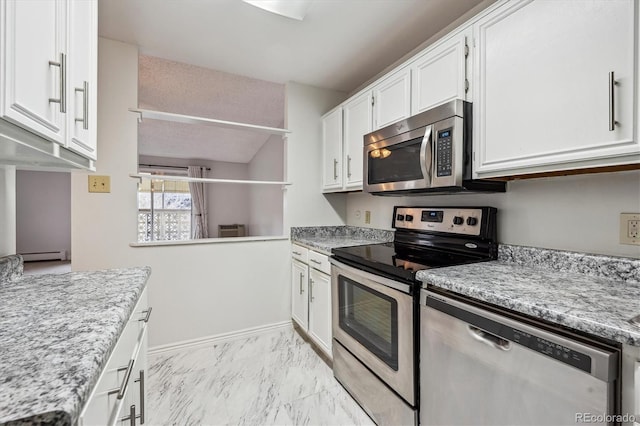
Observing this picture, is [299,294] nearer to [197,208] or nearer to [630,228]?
[630,228]

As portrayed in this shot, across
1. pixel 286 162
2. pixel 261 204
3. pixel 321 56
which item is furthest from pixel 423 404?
pixel 261 204

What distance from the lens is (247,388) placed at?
178 centimetres

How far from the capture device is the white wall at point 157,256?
2.00 m

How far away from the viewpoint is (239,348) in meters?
2.28

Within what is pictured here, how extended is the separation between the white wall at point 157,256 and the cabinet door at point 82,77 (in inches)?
46.0

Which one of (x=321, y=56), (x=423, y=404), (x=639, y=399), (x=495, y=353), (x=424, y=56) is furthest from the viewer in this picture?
(x=321, y=56)

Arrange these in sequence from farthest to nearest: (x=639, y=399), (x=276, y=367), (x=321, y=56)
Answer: (x=321, y=56)
(x=276, y=367)
(x=639, y=399)

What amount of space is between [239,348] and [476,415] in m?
1.81

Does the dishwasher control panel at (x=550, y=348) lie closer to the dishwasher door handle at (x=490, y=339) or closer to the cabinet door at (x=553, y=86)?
the dishwasher door handle at (x=490, y=339)

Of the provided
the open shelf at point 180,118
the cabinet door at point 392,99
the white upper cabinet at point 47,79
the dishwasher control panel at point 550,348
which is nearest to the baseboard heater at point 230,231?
the open shelf at point 180,118

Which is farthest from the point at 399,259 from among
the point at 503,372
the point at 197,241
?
the point at 197,241

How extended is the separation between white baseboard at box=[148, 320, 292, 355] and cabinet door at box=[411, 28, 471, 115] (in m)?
2.12

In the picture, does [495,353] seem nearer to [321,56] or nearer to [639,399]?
[639,399]

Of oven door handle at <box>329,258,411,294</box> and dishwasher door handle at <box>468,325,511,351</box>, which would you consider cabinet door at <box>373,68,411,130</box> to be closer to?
oven door handle at <box>329,258,411,294</box>
